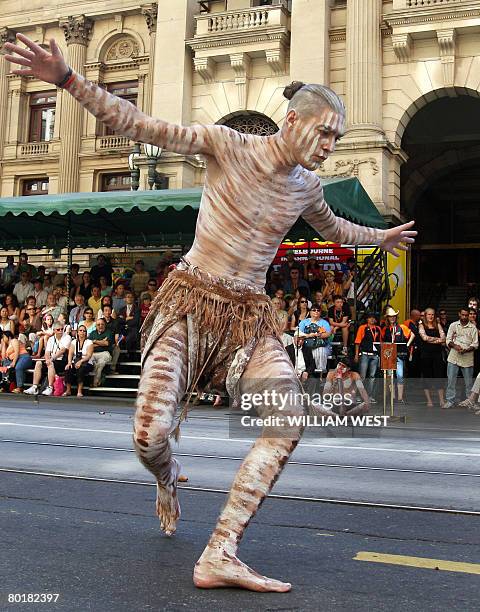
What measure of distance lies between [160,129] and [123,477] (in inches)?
139

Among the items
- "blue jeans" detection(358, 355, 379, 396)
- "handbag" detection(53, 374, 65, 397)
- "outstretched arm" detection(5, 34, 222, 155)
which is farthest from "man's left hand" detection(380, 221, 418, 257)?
"handbag" detection(53, 374, 65, 397)

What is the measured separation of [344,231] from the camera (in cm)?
438

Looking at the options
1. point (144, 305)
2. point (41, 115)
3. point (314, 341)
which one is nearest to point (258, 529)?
point (314, 341)

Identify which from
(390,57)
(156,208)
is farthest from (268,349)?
(390,57)

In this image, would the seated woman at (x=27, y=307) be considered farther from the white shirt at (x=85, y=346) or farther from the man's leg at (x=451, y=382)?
the man's leg at (x=451, y=382)

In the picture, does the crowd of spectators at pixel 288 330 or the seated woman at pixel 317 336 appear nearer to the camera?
the seated woman at pixel 317 336

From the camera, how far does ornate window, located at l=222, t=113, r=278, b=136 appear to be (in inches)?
948

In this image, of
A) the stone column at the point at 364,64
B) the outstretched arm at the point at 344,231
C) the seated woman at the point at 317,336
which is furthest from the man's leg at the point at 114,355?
the outstretched arm at the point at 344,231

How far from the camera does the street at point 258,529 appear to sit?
3086 mm

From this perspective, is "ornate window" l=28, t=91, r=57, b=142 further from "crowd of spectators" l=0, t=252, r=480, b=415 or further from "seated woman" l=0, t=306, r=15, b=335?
"seated woman" l=0, t=306, r=15, b=335

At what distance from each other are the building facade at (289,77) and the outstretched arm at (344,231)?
55.2 feet

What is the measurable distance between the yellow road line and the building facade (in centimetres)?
1798

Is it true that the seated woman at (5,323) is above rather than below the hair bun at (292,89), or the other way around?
below

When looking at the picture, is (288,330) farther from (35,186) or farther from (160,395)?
(35,186)
